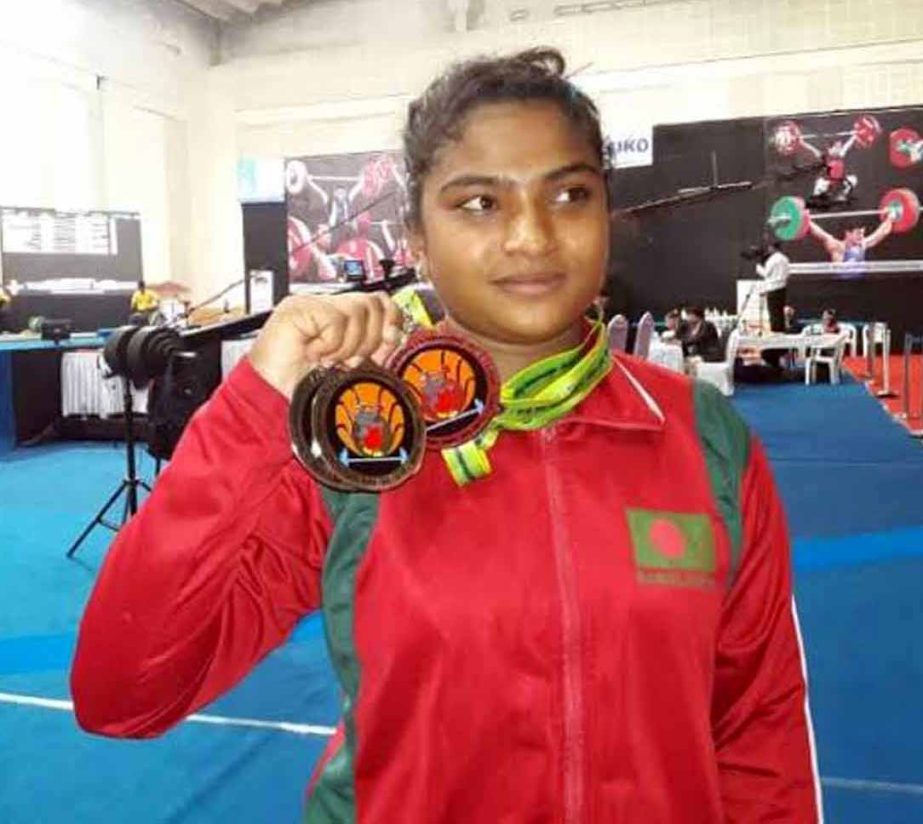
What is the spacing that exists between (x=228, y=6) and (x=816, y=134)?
8.56m

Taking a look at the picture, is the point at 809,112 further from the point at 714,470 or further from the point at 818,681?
the point at 714,470

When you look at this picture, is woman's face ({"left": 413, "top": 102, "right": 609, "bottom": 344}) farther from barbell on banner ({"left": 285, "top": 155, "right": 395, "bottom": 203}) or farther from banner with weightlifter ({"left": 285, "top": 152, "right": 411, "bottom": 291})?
barbell on banner ({"left": 285, "top": 155, "right": 395, "bottom": 203})

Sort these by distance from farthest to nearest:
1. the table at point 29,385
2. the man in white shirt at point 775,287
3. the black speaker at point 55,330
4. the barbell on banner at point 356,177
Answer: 1. the barbell on banner at point 356,177
2. the man in white shirt at point 775,287
3. the black speaker at point 55,330
4. the table at point 29,385

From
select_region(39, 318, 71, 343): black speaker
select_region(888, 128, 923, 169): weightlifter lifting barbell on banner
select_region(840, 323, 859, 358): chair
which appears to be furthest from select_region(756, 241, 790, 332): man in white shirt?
select_region(39, 318, 71, 343): black speaker

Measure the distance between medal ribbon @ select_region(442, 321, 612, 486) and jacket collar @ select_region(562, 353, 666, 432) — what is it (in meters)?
0.02

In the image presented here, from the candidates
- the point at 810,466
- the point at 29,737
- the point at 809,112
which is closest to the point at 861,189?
the point at 809,112

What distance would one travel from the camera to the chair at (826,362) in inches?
388

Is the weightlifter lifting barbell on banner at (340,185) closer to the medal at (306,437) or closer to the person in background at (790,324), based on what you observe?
the person in background at (790,324)

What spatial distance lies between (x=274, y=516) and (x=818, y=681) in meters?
2.03

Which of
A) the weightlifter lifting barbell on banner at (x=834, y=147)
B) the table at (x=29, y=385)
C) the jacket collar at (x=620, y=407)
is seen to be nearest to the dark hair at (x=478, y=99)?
the jacket collar at (x=620, y=407)

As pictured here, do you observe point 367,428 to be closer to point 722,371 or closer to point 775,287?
point 722,371

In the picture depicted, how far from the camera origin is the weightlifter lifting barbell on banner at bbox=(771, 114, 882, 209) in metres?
12.6

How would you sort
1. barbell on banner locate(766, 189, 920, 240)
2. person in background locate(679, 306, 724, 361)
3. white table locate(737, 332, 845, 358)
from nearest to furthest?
person in background locate(679, 306, 724, 361) → white table locate(737, 332, 845, 358) → barbell on banner locate(766, 189, 920, 240)

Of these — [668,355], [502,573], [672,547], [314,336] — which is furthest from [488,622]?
[668,355]
